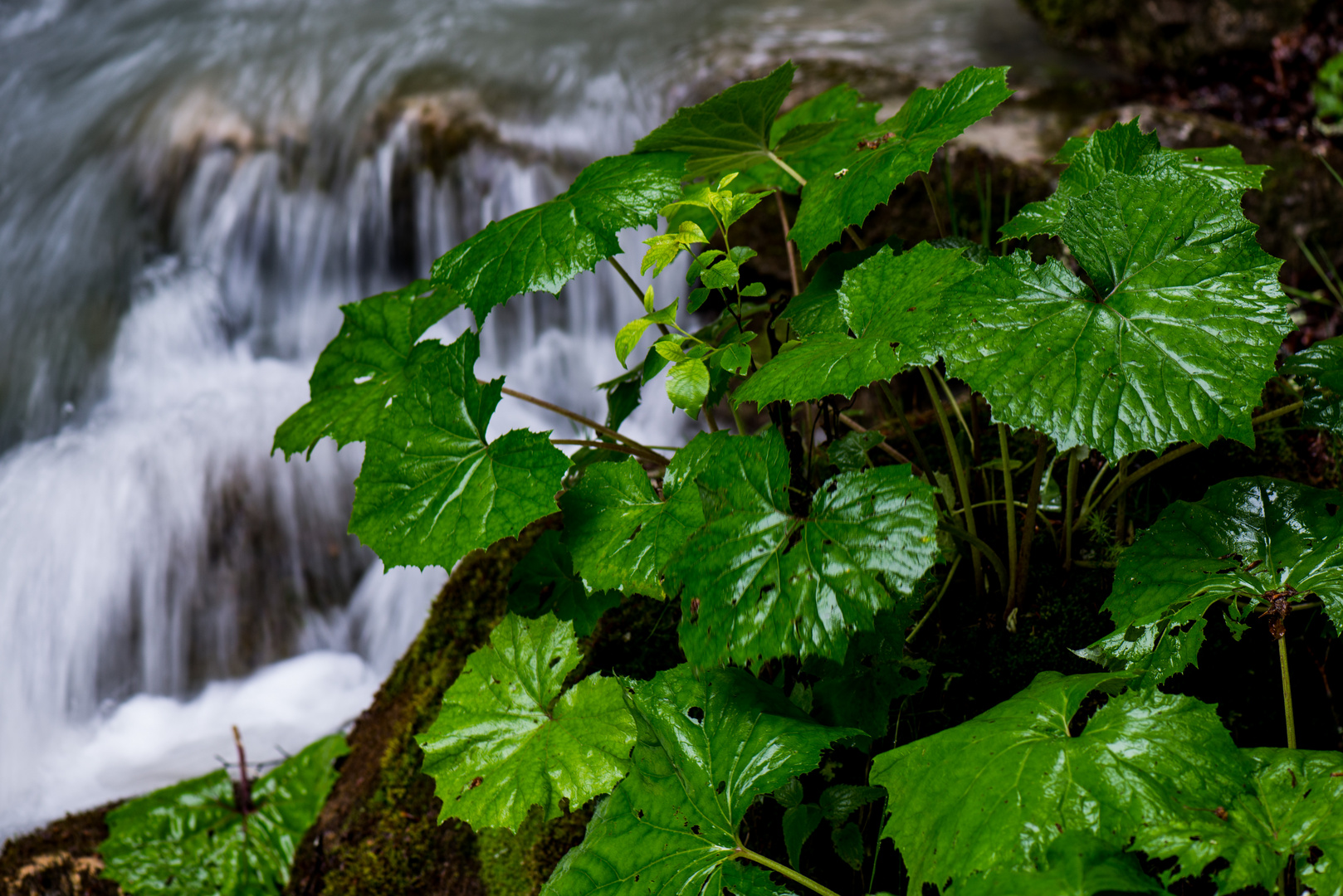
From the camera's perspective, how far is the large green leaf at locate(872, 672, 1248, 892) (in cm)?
90

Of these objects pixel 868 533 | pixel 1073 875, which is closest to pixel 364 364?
pixel 868 533

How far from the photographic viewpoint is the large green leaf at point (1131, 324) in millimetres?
1039

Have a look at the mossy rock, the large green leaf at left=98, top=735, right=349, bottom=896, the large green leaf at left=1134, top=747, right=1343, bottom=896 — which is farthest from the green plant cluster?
the mossy rock

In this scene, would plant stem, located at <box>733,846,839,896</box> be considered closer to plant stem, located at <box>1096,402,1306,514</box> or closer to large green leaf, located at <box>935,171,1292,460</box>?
large green leaf, located at <box>935,171,1292,460</box>

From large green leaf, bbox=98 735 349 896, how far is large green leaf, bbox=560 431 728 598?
153 centimetres

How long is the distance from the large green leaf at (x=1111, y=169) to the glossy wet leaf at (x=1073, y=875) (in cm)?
86

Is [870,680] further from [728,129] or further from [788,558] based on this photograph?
[728,129]

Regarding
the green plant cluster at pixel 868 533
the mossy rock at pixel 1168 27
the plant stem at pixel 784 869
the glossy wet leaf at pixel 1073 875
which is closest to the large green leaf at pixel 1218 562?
the green plant cluster at pixel 868 533

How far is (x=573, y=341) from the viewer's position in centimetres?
440

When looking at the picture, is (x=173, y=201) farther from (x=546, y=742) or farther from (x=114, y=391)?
(x=546, y=742)

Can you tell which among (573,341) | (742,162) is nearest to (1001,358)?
(742,162)

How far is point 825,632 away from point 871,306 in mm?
478

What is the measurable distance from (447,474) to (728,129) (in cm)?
81

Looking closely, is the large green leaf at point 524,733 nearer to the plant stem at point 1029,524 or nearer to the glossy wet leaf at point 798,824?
the glossy wet leaf at point 798,824
